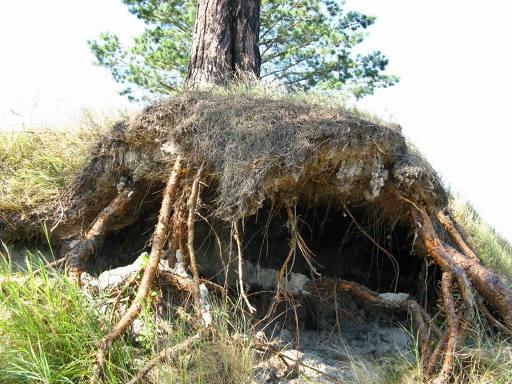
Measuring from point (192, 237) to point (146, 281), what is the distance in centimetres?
46

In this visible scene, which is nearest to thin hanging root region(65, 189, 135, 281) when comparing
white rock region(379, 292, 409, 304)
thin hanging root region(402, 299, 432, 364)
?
white rock region(379, 292, 409, 304)

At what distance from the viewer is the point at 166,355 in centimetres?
371

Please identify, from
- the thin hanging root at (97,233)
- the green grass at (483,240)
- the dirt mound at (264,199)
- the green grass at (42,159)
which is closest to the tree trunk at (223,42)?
the green grass at (42,159)

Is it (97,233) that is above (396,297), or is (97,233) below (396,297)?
above

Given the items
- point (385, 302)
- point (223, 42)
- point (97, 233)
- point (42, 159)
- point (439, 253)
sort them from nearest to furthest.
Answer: point (439, 253)
point (97, 233)
point (385, 302)
point (42, 159)
point (223, 42)

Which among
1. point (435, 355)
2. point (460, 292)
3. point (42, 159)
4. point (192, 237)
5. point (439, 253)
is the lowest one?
point (435, 355)

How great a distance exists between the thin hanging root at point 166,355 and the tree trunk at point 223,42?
4199 mm

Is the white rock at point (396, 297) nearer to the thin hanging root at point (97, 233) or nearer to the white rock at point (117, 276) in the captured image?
the white rock at point (117, 276)

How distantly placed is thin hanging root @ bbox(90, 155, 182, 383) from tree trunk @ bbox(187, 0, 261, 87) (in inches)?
115

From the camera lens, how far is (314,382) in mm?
4051

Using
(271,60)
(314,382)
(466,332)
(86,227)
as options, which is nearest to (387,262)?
(466,332)

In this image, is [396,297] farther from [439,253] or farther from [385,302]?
[439,253]

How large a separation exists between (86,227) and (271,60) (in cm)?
851

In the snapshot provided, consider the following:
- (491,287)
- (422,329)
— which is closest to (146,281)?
(422,329)
